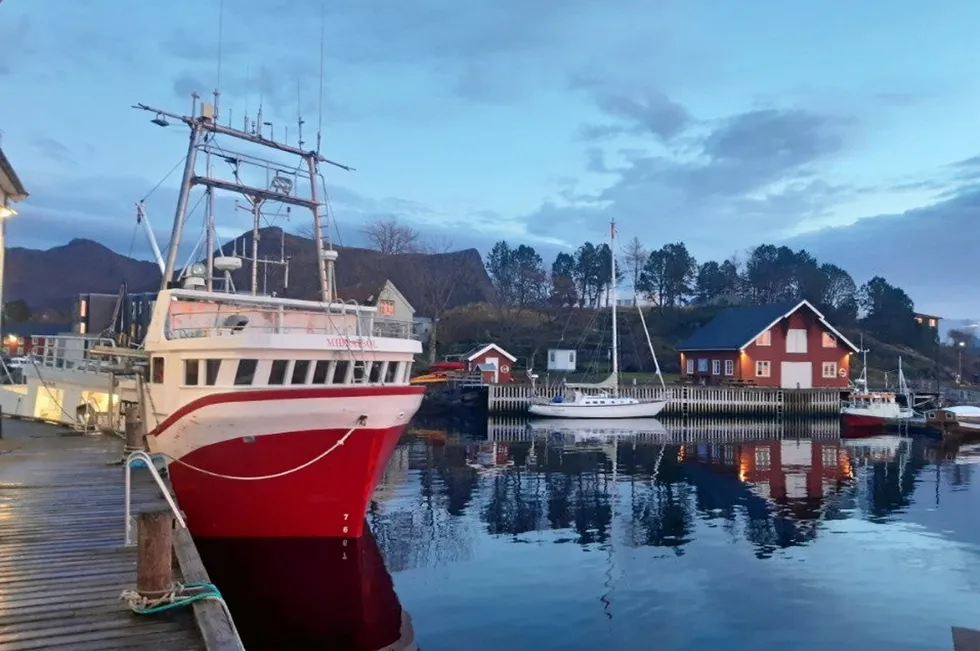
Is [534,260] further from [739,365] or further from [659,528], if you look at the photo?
[659,528]

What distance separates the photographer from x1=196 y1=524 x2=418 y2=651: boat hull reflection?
39.5ft

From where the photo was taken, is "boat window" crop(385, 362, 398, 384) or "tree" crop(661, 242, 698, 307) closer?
"boat window" crop(385, 362, 398, 384)

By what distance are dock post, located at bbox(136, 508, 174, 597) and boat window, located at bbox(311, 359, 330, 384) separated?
883 centimetres

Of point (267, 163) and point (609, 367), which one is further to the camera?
point (609, 367)

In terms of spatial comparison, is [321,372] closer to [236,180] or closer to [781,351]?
[236,180]

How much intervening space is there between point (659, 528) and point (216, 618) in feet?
49.4

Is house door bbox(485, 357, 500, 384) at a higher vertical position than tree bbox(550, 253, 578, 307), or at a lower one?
lower

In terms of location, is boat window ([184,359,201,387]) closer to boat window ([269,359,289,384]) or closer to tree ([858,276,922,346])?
boat window ([269,359,289,384])

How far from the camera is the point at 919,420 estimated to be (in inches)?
1953

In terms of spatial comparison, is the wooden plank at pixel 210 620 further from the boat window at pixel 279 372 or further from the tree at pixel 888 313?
the tree at pixel 888 313

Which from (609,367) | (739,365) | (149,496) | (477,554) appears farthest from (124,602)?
(609,367)

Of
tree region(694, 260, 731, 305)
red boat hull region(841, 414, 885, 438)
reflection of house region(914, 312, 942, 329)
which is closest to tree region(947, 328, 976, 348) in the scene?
reflection of house region(914, 312, 942, 329)

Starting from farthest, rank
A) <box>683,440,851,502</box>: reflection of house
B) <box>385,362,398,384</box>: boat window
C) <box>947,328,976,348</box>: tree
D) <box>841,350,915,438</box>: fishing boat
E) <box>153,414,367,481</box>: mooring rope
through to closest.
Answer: <box>947,328,976,348</box>: tree → <box>841,350,915,438</box>: fishing boat → <box>683,440,851,502</box>: reflection of house → <box>385,362,398,384</box>: boat window → <box>153,414,367,481</box>: mooring rope

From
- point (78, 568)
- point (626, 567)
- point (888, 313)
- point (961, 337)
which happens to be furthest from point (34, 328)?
point (961, 337)
